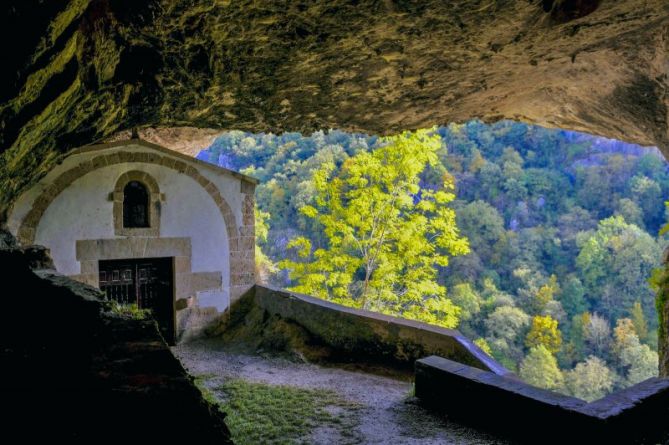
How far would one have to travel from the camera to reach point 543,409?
10.6 feet

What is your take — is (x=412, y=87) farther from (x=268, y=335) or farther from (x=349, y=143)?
(x=349, y=143)

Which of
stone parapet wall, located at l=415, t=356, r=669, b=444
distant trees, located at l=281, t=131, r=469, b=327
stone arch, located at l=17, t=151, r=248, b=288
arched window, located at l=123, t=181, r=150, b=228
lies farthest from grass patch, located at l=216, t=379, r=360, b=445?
distant trees, located at l=281, t=131, r=469, b=327

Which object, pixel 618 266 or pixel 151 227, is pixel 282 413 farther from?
pixel 618 266

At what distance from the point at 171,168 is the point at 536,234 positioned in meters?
39.7

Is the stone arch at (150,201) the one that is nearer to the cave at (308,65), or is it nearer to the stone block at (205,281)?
the stone block at (205,281)

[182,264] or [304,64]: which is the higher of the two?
[304,64]

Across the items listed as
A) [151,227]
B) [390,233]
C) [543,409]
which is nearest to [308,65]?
[543,409]

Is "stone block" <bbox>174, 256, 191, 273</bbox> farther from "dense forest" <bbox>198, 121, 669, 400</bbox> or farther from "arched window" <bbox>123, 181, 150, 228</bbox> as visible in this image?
"dense forest" <bbox>198, 121, 669, 400</bbox>

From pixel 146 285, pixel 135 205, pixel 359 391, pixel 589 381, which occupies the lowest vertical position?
pixel 589 381

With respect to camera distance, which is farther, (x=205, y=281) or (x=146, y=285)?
(x=205, y=281)

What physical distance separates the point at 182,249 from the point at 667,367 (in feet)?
23.8

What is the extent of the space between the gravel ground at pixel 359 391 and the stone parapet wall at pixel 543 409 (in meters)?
0.18

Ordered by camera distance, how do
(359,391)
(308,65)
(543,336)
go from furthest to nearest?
(543,336), (359,391), (308,65)

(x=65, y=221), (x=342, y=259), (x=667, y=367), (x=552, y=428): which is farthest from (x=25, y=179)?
(x=342, y=259)
